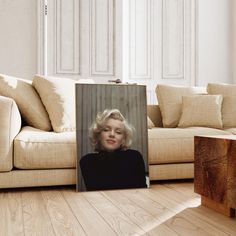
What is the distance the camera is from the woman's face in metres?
2.61

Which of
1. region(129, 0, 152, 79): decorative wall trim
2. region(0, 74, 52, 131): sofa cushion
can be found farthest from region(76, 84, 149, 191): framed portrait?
region(129, 0, 152, 79): decorative wall trim

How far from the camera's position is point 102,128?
264cm

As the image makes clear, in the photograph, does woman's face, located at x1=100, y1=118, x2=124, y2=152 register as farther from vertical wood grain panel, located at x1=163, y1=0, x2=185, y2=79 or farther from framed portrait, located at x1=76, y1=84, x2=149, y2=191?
vertical wood grain panel, located at x1=163, y1=0, x2=185, y2=79

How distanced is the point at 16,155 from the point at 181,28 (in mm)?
3392

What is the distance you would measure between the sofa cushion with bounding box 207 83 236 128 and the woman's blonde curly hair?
1102mm

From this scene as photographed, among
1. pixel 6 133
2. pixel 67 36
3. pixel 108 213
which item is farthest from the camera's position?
pixel 67 36

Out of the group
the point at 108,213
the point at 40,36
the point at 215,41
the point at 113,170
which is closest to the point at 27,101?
the point at 113,170

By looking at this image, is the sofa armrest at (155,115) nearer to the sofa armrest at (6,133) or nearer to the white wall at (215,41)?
the sofa armrest at (6,133)

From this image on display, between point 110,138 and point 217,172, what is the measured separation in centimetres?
89

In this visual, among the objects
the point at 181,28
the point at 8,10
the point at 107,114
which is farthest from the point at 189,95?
the point at 8,10

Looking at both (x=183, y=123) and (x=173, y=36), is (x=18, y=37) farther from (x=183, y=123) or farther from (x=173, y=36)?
(x=183, y=123)

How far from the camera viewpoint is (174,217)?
1.85 meters

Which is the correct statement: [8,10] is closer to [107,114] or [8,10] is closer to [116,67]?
[116,67]

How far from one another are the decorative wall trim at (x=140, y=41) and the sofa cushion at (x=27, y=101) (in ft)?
7.76
